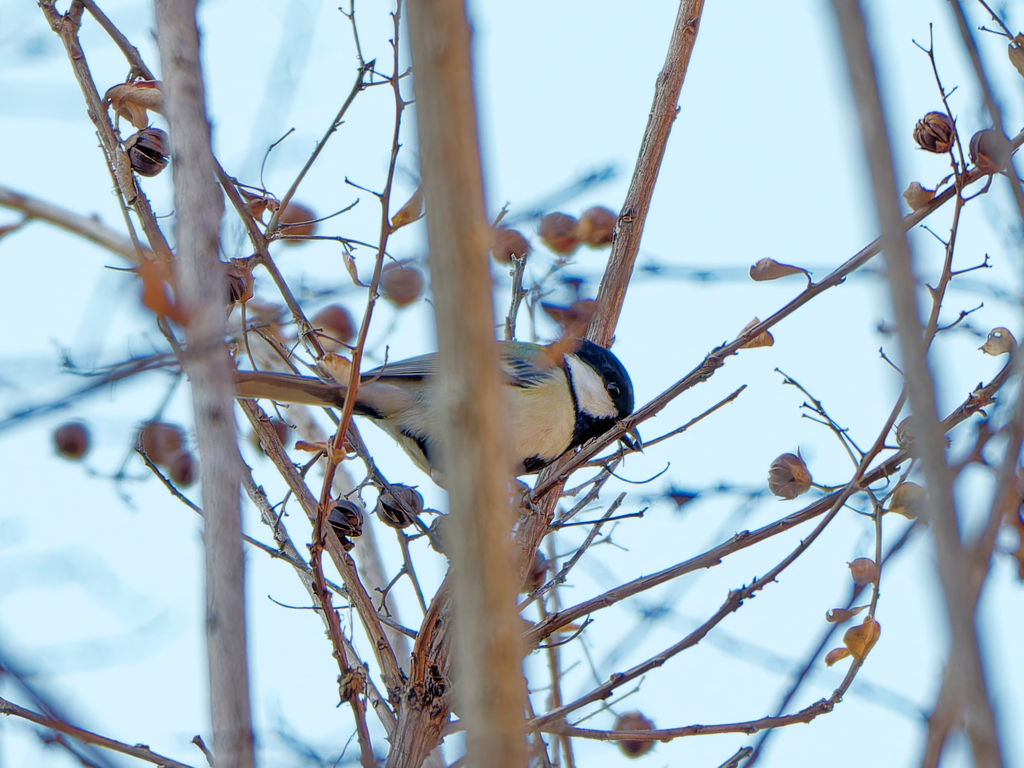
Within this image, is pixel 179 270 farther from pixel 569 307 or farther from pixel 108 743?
pixel 569 307

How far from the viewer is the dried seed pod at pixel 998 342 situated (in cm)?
203

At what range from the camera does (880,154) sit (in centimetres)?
59

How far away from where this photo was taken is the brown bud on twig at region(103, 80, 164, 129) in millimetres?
1879

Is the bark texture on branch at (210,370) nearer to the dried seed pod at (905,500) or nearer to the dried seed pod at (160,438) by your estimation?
the dried seed pod at (160,438)

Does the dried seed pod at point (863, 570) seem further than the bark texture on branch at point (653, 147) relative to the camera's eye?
No

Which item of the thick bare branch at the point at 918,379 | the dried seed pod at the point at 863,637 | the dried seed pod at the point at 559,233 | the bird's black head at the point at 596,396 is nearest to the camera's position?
the thick bare branch at the point at 918,379

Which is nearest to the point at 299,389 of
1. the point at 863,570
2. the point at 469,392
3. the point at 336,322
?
the point at 336,322

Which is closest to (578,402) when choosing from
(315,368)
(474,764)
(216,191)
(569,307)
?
(569,307)

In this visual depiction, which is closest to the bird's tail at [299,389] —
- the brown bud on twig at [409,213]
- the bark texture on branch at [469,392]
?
the brown bud on twig at [409,213]

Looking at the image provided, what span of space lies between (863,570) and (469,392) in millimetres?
1338

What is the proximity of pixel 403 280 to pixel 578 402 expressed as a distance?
138 cm

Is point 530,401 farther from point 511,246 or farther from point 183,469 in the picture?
point 183,469

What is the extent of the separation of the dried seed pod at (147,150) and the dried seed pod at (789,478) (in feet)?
4.56

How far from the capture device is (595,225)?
8.68 feet
